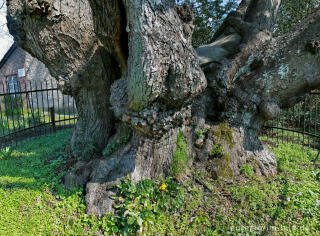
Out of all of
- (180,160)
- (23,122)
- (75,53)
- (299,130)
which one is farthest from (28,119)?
(299,130)

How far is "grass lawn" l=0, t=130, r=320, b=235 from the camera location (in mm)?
2510

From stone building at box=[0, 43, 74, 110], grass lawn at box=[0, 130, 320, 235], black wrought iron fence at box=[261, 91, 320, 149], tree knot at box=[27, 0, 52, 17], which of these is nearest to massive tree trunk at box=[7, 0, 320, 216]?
tree knot at box=[27, 0, 52, 17]

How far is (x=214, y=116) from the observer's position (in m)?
3.84

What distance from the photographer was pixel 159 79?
2.40 m

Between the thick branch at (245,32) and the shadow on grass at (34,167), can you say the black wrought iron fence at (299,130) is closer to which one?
the thick branch at (245,32)

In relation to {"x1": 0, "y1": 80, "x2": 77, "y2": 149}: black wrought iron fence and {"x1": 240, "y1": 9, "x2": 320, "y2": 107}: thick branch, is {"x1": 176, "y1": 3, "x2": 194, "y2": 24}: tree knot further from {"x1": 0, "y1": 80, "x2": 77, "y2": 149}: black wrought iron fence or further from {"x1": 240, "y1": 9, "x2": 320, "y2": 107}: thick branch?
{"x1": 0, "y1": 80, "x2": 77, "y2": 149}: black wrought iron fence

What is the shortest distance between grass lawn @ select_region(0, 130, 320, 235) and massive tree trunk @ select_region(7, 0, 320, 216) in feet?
0.71

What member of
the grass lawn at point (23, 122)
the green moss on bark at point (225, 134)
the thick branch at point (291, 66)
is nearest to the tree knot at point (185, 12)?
the thick branch at point (291, 66)

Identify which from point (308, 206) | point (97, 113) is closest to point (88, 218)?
point (97, 113)

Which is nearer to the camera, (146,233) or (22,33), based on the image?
(146,233)

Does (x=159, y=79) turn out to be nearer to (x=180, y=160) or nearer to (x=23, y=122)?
(x=180, y=160)

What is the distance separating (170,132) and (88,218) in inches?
60.9

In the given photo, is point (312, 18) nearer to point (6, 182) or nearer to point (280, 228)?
point (280, 228)

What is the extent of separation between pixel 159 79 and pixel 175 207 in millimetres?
1668
